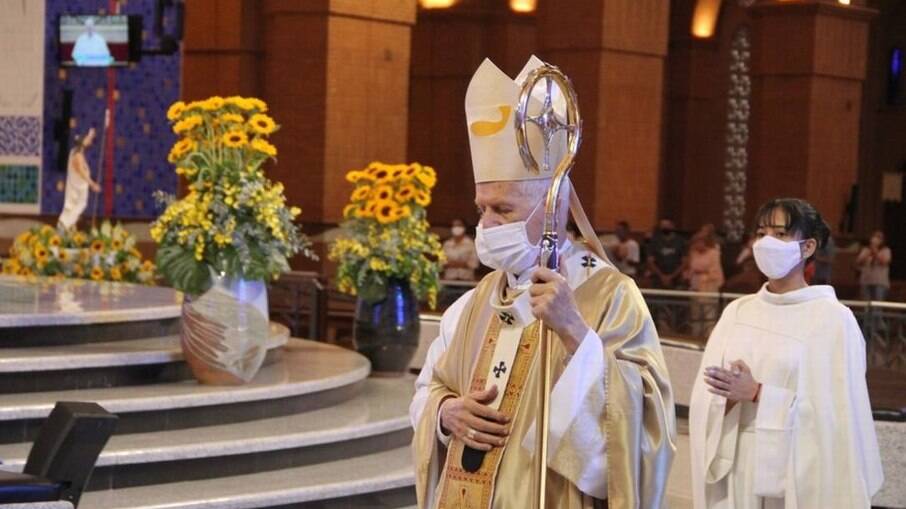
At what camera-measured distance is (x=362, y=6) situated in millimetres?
17219

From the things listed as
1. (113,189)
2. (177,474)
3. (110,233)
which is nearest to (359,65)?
(113,189)

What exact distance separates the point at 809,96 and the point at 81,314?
14993 millimetres

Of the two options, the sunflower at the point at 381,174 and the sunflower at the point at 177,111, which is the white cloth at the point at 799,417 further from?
the sunflower at the point at 381,174

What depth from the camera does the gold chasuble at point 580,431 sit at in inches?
145

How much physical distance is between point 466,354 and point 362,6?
13.5 meters

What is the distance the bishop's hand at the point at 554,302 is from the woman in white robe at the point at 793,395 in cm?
213

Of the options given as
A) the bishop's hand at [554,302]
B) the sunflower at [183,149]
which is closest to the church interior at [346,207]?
the sunflower at [183,149]

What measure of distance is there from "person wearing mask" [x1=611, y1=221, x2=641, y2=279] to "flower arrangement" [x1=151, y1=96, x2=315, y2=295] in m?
9.84

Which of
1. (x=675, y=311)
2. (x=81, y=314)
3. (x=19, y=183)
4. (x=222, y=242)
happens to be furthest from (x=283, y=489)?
(x=19, y=183)

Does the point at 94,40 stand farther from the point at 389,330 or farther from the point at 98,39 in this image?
the point at 389,330

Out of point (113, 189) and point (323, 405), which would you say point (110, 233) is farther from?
point (113, 189)

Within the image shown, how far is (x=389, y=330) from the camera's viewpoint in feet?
33.4

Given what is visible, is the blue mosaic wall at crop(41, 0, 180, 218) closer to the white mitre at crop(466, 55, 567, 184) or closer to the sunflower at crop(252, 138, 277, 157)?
the sunflower at crop(252, 138, 277, 157)

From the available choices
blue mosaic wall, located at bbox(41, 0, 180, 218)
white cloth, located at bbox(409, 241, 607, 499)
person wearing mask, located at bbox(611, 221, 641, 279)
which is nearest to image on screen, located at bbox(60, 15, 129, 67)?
blue mosaic wall, located at bbox(41, 0, 180, 218)
